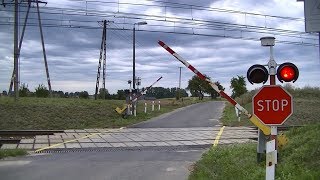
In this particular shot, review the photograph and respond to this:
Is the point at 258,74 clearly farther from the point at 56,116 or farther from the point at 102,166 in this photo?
the point at 56,116

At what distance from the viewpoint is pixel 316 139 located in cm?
927

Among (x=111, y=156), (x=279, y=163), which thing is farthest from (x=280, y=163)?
(x=111, y=156)

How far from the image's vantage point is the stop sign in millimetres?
7559

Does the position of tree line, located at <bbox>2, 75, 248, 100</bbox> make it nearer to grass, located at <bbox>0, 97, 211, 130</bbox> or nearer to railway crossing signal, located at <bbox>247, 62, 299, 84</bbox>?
grass, located at <bbox>0, 97, 211, 130</bbox>

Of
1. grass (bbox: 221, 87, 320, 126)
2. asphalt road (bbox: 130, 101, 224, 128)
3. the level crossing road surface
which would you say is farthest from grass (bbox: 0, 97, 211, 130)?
grass (bbox: 221, 87, 320, 126)

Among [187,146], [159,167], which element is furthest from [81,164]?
[187,146]

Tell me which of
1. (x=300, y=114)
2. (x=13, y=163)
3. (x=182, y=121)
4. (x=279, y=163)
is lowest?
(x=13, y=163)

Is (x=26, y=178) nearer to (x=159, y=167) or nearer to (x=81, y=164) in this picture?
(x=81, y=164)

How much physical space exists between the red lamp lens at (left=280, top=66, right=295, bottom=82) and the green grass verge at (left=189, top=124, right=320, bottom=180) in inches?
61.4

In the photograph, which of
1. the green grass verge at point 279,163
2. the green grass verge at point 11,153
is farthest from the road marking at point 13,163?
the green grass verge at point 279,163

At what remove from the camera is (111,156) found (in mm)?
14188

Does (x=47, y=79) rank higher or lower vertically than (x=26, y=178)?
higher

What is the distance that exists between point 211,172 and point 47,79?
31.9 m

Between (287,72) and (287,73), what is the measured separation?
0.02m
